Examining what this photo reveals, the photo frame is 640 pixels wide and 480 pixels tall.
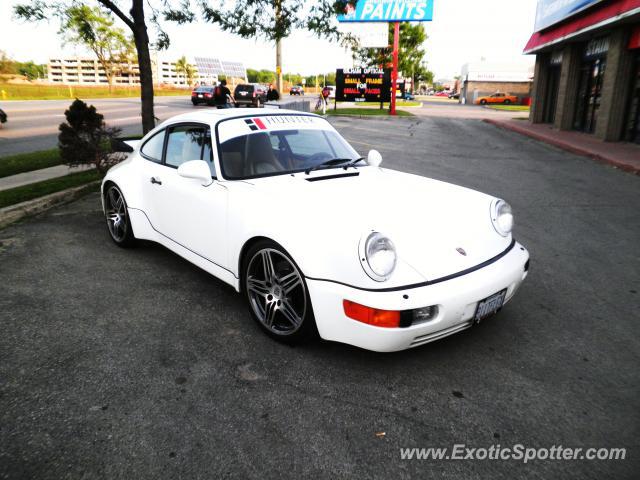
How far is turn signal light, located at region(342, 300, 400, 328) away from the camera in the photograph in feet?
8.43

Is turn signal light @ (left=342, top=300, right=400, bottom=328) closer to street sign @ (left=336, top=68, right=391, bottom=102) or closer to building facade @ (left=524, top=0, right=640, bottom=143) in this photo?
building facade @ (left=524, top=0, right=640, bottom=143)

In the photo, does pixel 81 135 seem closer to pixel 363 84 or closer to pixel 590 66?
pixel 590 66

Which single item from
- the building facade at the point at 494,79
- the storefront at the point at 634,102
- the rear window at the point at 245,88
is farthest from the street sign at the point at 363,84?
the building facade at the point at 494,79

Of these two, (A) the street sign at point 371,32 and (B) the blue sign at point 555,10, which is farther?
(A) the street sign at point 371,32

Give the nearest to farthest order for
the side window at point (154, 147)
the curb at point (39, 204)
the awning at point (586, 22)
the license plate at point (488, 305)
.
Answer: the license plate at point (488, 305), the side window at point (154, 147), the curb at point (39, 204), the awning at point (586, 22)

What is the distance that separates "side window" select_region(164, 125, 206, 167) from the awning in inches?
547

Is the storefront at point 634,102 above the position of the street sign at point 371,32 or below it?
below

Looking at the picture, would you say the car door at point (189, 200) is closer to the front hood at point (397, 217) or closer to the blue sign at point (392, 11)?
the front hood at point (397, 217)

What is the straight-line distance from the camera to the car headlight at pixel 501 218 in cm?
335

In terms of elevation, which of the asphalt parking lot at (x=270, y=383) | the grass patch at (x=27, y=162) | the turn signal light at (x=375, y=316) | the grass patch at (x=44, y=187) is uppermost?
the turn signal light at (x=375, y=316)

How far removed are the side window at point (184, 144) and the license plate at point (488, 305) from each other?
249 cm

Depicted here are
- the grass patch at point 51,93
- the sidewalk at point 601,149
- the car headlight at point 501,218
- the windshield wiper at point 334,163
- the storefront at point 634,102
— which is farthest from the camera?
the grass patch at point 51,93

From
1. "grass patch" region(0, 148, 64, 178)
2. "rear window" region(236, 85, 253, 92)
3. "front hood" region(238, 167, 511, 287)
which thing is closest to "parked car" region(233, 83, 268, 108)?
"rear window" region(236, 85, 253, 92)

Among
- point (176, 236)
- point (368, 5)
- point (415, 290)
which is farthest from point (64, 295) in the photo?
point (368, 5)
